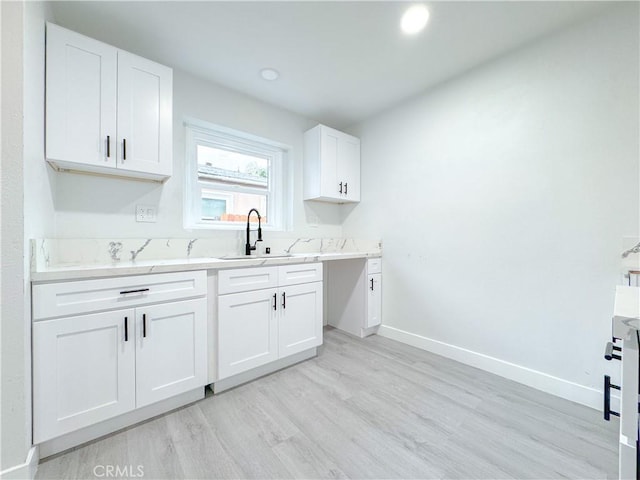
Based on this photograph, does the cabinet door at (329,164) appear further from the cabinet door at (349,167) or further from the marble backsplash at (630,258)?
the marble backsplash at (630,258)

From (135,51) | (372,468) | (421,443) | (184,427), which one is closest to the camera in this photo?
(372,468)

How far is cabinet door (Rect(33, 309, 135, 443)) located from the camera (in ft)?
3.98

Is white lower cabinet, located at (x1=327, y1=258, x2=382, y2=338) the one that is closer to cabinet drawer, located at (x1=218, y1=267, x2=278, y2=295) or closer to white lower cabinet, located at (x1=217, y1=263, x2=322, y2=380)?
white lower cabinet, located at (x1=217, y1=263, x2=322, y2=380)

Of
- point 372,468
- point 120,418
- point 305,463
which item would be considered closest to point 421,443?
point 372,468

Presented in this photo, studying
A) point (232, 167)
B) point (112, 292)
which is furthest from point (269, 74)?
point (112, 292)

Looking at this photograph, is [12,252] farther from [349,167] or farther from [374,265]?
[349,167]

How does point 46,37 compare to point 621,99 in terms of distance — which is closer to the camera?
point 46,37

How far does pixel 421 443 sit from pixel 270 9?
257cm

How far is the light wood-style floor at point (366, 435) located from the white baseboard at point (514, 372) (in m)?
0.06

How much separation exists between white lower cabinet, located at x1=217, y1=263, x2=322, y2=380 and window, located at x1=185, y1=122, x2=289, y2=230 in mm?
812

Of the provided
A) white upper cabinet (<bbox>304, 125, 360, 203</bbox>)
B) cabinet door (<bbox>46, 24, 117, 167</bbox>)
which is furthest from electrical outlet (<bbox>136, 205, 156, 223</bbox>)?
white upper cabinet (<bbox>304, 125, 360, 203</bbox>)

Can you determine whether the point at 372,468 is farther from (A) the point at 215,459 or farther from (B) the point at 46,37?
(B) the point at 46,37

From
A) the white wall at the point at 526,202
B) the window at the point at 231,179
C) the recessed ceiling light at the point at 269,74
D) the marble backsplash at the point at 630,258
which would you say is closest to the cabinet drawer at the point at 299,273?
the window at the point at 231,179

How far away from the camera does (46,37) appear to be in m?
1.45
